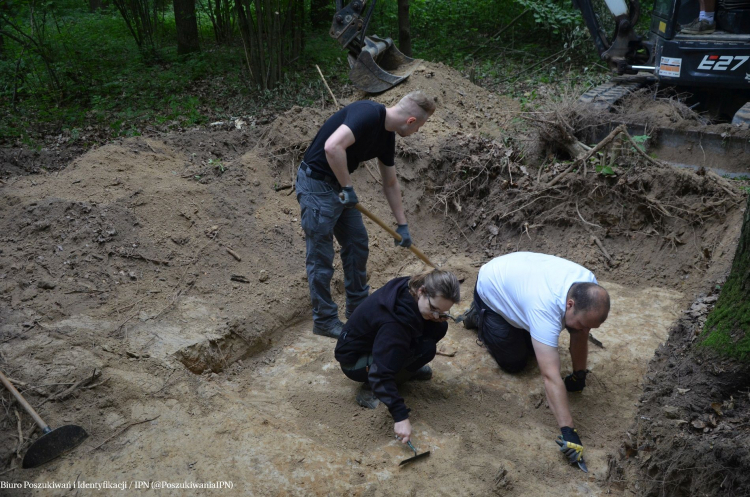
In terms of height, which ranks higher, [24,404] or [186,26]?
[186,26]

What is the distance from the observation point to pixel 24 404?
2789 millimetres

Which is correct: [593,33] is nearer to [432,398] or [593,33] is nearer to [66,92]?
[432,398]

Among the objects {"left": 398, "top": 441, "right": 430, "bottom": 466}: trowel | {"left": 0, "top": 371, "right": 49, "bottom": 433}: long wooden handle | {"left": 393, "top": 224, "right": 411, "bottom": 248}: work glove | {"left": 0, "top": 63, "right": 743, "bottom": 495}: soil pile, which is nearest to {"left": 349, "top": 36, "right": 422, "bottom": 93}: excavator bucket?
{"left": 0, "top": 63, "right": 743, "bottom": 495}: soil pile

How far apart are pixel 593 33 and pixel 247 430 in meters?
7.26

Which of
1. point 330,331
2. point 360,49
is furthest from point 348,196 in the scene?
point 360,49

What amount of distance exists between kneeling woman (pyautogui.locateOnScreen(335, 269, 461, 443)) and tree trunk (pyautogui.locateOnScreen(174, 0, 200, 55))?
863 cm

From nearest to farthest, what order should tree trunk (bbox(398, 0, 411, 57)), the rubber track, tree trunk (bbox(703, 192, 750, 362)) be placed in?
1. tree trunk (bbox(703, 192, 750, 362))
2. the rubber track
3. tree trunk (bbox(398, 0, 411, 57))

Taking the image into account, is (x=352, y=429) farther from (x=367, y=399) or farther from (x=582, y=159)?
(x=582, y=159)

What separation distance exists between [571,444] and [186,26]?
983 centimetres

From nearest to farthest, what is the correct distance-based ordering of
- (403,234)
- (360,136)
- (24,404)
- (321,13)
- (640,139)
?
(24,404)
(360,136)
(403,234)
(640,139)
(321,13)

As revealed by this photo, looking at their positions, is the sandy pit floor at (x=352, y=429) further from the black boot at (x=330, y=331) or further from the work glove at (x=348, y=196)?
the work glove at (x=348, y=196)

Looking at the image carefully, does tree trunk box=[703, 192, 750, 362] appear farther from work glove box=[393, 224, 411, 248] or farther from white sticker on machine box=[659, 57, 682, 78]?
white sticker on machine box=[659, 57, 682, 78]

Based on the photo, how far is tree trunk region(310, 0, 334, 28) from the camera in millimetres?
11352

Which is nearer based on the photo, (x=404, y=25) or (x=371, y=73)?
(x=371, y=73)
